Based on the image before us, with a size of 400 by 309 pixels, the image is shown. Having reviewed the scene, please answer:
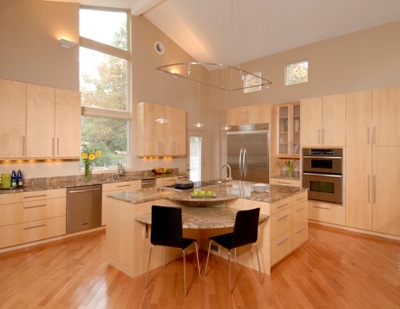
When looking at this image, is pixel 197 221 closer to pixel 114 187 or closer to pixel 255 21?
pixel 114 187

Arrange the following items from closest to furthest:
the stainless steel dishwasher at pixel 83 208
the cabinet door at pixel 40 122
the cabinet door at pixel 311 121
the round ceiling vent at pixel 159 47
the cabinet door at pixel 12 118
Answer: the cabinet door at pixel 12 118
the cabinet door at pixel 40 122
the stainless steel dishwasher at pixel 83 208
the cabinet door at pixel 311 121
the round ceiling vent at pixel 159 47

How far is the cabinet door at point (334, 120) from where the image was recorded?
4820mm

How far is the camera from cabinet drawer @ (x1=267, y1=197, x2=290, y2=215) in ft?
10.4

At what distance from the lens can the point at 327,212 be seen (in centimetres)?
503

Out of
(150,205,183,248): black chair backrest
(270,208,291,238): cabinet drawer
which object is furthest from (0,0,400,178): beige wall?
(270,208,291,238): cabinet drawer

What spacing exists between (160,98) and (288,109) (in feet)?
10.4

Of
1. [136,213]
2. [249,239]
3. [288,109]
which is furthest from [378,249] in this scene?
[136,213]

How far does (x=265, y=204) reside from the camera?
125 inches

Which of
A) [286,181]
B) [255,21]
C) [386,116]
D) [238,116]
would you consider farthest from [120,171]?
[386,116]

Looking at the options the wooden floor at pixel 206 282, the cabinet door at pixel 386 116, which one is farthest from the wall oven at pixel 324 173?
the wooden floor at pixel 206 282

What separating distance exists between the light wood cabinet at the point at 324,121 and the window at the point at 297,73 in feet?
2.99

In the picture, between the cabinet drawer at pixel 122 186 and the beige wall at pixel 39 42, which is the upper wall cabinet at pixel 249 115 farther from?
the beige wall at pixel 39 42

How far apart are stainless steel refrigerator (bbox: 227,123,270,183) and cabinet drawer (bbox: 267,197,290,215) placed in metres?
2.46

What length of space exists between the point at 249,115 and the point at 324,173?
2.26 metres
